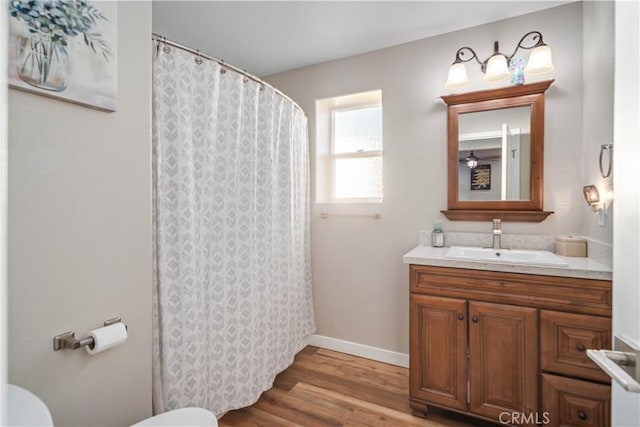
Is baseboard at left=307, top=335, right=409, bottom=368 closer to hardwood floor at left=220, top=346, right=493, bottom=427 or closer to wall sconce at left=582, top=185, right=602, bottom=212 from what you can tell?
hardwood floor at left=220, top=346, right=493, bottom=427

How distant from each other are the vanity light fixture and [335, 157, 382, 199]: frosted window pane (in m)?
0.72

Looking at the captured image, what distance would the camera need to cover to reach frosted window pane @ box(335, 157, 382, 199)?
2584mm

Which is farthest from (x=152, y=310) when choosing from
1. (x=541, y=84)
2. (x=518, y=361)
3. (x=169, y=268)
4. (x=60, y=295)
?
(x=541, y=84)

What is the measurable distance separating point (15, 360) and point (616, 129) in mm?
1708

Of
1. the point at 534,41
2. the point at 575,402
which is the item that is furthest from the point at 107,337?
the point at 534,41

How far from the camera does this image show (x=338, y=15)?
6.35 feet

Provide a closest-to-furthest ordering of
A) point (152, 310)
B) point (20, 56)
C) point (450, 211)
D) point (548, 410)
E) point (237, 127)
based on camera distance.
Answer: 1. point (20, 56)
2. point (152, 310)
3. point (548, 410)
4. point (237, 127)
5. point (450, 211)

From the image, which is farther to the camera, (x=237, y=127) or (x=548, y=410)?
(x=237, y=127)

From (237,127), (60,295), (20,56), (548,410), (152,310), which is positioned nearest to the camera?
(20,56)

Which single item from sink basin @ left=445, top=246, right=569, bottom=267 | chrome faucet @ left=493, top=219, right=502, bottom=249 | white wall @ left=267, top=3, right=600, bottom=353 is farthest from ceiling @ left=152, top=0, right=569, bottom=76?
sink basin @ left=445, top=246, right=569, bottom=267

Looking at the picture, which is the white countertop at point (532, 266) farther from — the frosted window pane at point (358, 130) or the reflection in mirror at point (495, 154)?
the frosted window pane at point (358, 130)

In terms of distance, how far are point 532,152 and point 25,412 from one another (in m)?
2.54

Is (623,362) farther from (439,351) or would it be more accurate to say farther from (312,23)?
(312,23)

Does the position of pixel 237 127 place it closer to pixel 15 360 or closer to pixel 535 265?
pixel 15 360
